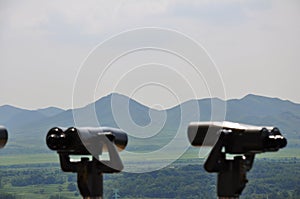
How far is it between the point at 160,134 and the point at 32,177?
473cm

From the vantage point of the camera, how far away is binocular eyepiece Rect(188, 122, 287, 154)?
128 inches

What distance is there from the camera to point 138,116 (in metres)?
3.77

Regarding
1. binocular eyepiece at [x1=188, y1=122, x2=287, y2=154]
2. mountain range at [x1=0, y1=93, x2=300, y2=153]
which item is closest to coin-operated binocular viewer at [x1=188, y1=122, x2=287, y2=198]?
binocular eyepiece at [x1=188, y1=122, x2=287, y2=154]

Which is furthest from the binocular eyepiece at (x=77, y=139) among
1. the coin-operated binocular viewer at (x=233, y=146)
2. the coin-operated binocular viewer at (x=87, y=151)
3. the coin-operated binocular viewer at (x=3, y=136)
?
the coin-operated binocular viewer at (x=233, y=146)

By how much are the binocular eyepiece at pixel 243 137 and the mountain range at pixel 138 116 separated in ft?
0.35

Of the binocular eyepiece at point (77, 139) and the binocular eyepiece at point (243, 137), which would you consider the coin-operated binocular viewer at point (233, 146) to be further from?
the binocular eyepiece at point (77, 139)

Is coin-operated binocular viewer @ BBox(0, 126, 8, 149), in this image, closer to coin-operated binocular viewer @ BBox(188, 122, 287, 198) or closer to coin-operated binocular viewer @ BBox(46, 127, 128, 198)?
coin-operated binocular viewer @ BBox(46, 127, 128, 198)

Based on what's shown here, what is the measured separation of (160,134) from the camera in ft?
11.9

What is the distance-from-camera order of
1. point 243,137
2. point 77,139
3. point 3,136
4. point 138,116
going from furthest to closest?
point 138,116, point 3,136, point 77,139, point 243,137

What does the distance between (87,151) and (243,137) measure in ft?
2.45

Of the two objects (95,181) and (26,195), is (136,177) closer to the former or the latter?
(26,195)

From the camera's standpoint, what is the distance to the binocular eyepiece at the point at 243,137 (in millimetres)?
3262

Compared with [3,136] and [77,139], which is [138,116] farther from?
[3,136]

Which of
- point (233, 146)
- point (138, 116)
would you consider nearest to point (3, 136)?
point (138, 116)
